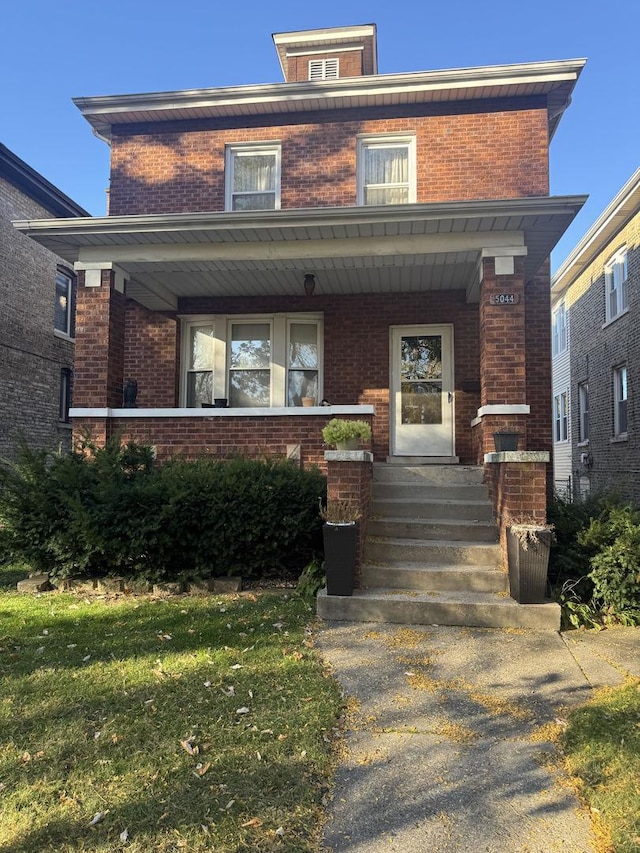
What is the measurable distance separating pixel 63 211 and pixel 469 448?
13.8 m

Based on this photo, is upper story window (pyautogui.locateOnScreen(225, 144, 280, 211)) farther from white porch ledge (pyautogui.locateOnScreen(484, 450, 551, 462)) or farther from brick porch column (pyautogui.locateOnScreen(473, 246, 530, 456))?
white porch ledge (pyautogui.locateOnScreen(484, 450, 551, 462))

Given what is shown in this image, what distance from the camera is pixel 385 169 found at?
9.41 m

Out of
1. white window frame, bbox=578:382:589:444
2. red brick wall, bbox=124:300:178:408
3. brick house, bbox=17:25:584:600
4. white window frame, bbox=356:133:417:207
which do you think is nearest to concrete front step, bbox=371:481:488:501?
brick house, bbox=17:25:584:600

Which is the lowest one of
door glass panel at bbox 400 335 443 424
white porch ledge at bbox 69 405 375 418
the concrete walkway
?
the concrete walkway

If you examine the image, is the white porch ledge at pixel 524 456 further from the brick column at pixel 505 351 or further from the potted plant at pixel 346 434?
the potted plant at pixel 346 434

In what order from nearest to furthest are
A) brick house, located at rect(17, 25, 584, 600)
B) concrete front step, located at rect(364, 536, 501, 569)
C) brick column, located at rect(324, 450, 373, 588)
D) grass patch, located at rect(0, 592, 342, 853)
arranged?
grass patch, located at rect(0, 592, 342, 853), brick column, located at rect(324, 450, 373, 588), concrete front step, located at rect(364, 536, 501, 569), brick house, located at rect(17, 25, 584, 600)

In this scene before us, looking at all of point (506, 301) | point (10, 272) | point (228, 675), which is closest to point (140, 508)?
point (228, 675)

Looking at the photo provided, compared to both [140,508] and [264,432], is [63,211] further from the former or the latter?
[140,508]

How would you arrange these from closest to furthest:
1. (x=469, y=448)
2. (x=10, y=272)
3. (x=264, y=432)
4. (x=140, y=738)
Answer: (x=140, y=738)
(x=264, y=432)
(x=469, y=448)
(x=10, y=272)

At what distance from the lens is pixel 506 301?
6.73m

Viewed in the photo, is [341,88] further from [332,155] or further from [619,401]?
[619,401]

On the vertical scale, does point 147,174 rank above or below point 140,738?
above

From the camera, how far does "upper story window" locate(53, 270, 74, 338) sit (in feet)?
51.5

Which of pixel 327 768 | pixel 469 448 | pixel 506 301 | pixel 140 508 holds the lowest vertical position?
pixel 327 768
